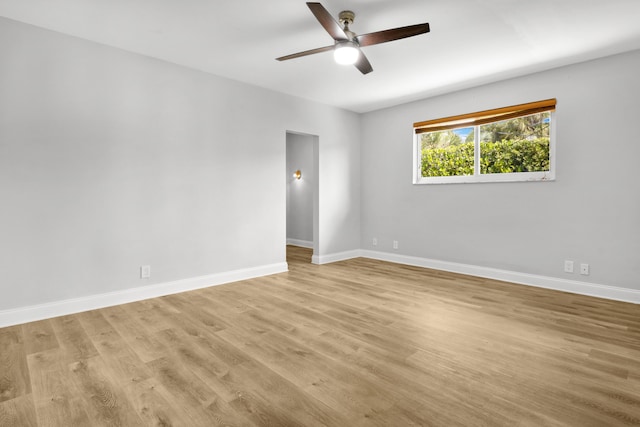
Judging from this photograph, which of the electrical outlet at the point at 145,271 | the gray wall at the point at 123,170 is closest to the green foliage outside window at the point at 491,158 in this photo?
the gray wall at the point at 123,170

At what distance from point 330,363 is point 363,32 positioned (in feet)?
→ 9.05

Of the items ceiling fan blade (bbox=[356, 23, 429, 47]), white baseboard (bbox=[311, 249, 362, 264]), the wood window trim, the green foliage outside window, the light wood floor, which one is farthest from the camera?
white baseboard (bbox=[311, 249, 362, 264])

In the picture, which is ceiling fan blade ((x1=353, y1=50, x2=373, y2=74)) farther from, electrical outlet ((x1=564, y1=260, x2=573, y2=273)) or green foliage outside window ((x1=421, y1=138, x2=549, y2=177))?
electrical outlet ((x1=564, y1=260, x2=573, y2=273))

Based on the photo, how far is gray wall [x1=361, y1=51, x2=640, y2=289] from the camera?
11.1 feet

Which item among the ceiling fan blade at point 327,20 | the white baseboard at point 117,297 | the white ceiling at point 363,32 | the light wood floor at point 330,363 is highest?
the white ceiling at point 363,32

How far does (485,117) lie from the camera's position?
4.36 meters

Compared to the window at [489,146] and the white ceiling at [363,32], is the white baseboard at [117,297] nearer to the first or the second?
the white ceiling at [363,32]

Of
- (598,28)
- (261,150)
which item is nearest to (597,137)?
(598,28)

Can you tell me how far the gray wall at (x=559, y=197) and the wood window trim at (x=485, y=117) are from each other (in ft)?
0.28

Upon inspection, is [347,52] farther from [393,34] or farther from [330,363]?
[330,363]

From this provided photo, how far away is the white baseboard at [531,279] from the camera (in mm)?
3393

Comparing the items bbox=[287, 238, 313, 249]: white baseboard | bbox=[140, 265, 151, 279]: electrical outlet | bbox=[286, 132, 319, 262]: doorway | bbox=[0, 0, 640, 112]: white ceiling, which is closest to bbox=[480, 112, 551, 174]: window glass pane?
bbox=[0, 0, 640, 112]: white ceiling

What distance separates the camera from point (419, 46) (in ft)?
10.5

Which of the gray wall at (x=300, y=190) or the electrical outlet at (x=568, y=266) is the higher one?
the gray wall at (x=300, y=190)
